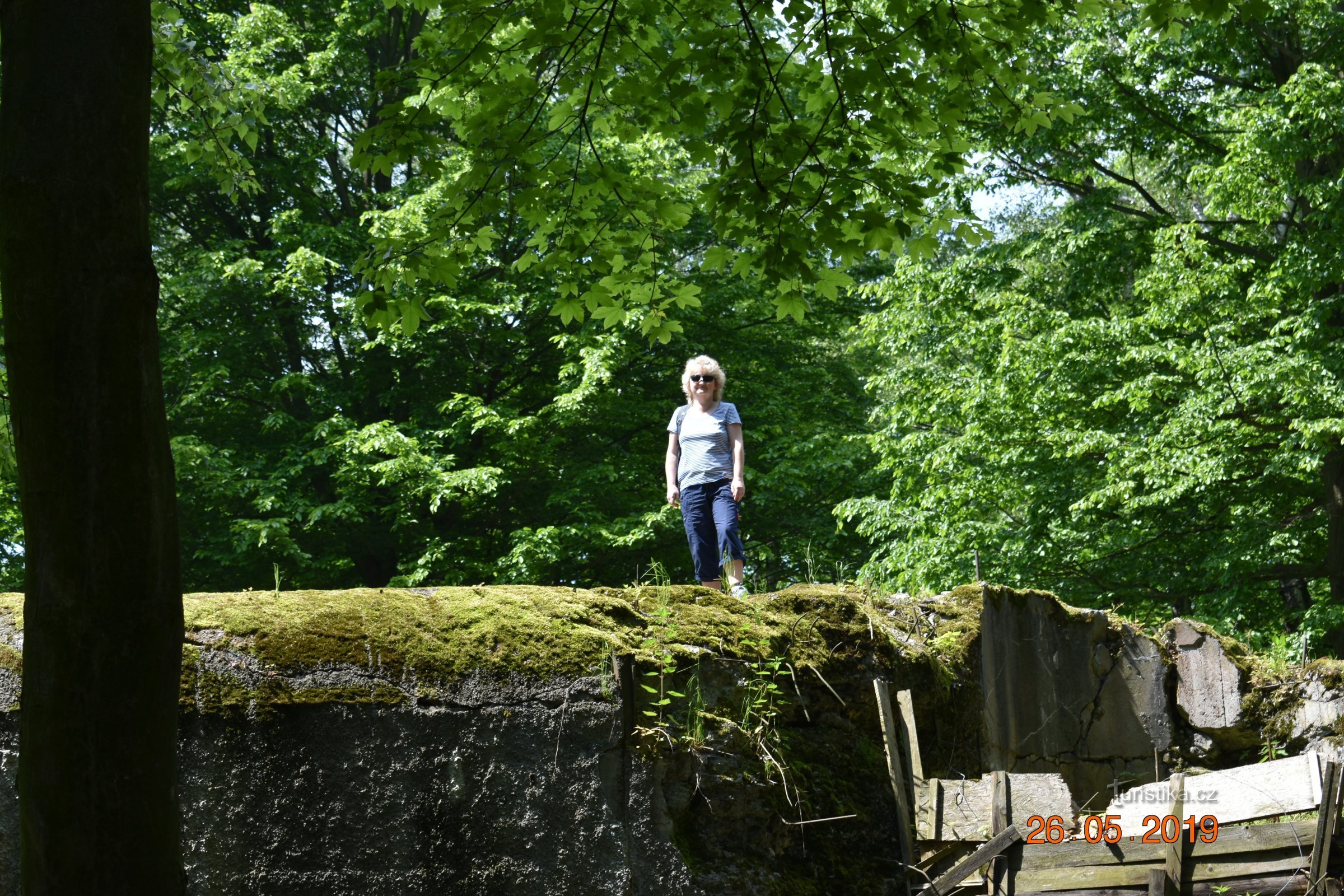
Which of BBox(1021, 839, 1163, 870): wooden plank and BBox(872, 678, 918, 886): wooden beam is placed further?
BBox(1021, 839, 1163, 870): wooden plank

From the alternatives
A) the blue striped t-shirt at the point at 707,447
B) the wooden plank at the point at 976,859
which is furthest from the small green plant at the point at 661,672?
the blue striped t-shirt at the point at 707,447

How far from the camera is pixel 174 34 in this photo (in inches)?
202

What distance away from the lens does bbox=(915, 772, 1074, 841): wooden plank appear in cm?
475

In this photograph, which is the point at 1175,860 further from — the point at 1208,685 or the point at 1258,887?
the point at 1208,685

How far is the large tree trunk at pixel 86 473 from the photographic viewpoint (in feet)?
7.32

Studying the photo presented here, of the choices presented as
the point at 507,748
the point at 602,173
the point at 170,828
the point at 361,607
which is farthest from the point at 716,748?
the point at 602,173

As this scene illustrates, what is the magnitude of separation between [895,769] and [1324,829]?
1.91m

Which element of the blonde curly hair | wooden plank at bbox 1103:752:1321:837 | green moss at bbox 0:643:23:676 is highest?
the blonde curly hair

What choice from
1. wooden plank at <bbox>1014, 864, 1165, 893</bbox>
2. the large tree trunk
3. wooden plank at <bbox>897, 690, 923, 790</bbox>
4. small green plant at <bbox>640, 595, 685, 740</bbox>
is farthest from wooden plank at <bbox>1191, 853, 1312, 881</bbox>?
the large tree trunk

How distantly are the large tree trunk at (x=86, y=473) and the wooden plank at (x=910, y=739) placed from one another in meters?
3.19

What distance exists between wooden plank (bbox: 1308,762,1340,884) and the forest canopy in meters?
2.34

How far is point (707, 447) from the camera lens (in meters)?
6.47

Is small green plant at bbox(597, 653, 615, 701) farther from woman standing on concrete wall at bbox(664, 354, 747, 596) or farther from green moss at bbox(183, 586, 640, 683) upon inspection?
woman standing on concrete wall at bbox(664, 354, 747, 596)

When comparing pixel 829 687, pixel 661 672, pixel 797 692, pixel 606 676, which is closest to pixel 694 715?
pixel 661 672
